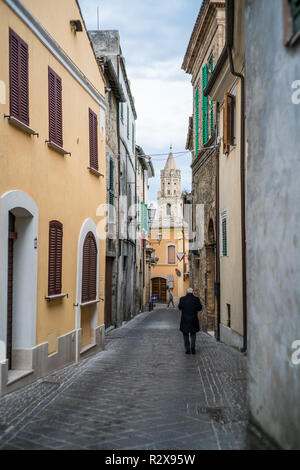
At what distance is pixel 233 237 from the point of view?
12.8 m

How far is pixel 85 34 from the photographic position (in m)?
11.9

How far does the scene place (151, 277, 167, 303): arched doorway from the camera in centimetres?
5397

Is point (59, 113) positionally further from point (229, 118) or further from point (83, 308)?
point (229, 118)

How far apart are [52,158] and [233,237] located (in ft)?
17.3

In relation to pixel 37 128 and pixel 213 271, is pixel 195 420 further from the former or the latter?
pixel 213 271

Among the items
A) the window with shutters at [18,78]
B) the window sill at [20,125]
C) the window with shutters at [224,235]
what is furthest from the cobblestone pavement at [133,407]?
the window with shutters at [18,78]

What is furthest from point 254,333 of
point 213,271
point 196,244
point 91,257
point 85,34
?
point 196,244

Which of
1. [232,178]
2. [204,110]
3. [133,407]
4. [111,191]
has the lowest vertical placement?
[133,407]

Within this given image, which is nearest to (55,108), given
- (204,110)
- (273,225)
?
(273,225)

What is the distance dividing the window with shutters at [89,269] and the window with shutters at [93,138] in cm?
175

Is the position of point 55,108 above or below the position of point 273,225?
above

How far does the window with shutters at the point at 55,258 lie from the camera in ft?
30.7

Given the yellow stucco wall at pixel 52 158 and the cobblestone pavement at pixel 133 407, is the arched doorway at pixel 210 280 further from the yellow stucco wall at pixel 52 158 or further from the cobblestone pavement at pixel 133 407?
the cobblestone pavement at pixel 133 407
